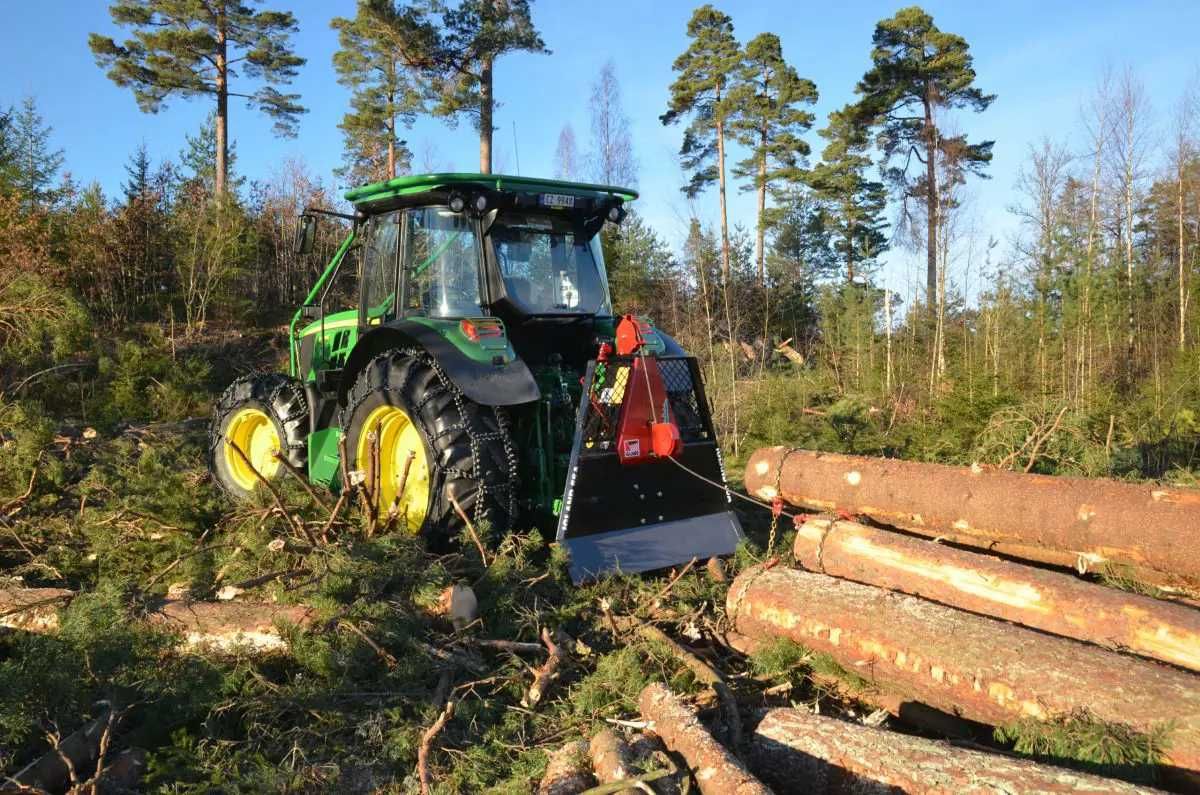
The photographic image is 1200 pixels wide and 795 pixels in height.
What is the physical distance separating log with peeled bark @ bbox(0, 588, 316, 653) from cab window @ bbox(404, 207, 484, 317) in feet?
7.80

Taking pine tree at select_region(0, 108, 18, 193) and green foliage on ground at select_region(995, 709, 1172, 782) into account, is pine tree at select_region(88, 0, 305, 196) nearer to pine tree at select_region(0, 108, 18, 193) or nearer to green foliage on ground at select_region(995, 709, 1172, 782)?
pine tree at select_region(0, 108, 18, 193)

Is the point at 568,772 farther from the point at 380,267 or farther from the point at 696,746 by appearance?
the point at 380,267

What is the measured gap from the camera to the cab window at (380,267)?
6336 millimetres

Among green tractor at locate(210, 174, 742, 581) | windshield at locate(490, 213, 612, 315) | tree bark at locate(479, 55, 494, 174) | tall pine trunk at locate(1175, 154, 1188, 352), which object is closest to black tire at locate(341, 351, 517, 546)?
green tractor at locate(210, 174, 742, 581)

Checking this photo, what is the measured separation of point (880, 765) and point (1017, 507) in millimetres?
2555

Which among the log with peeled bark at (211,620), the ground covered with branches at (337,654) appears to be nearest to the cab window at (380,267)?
the ground covered with branches at (337,654)

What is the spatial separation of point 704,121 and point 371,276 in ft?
78.1

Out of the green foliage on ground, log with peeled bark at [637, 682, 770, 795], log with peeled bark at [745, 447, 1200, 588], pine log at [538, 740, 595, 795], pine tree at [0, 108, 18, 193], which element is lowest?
pine log at [538, 740, 595, 795]

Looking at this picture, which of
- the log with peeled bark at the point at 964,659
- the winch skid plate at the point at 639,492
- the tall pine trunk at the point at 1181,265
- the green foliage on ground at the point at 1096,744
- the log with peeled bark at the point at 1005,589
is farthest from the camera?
the tall pine trunk at the point at 1181,265

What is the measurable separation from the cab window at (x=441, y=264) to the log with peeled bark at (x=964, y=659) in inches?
103

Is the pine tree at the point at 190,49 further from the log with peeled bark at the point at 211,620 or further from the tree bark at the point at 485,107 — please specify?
the log with peeled bark at the point at 211,620

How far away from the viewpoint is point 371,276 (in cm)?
660

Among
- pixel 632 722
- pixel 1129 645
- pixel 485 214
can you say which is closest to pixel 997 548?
pixel 1129 645

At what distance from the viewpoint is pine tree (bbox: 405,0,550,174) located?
19.2 metres
